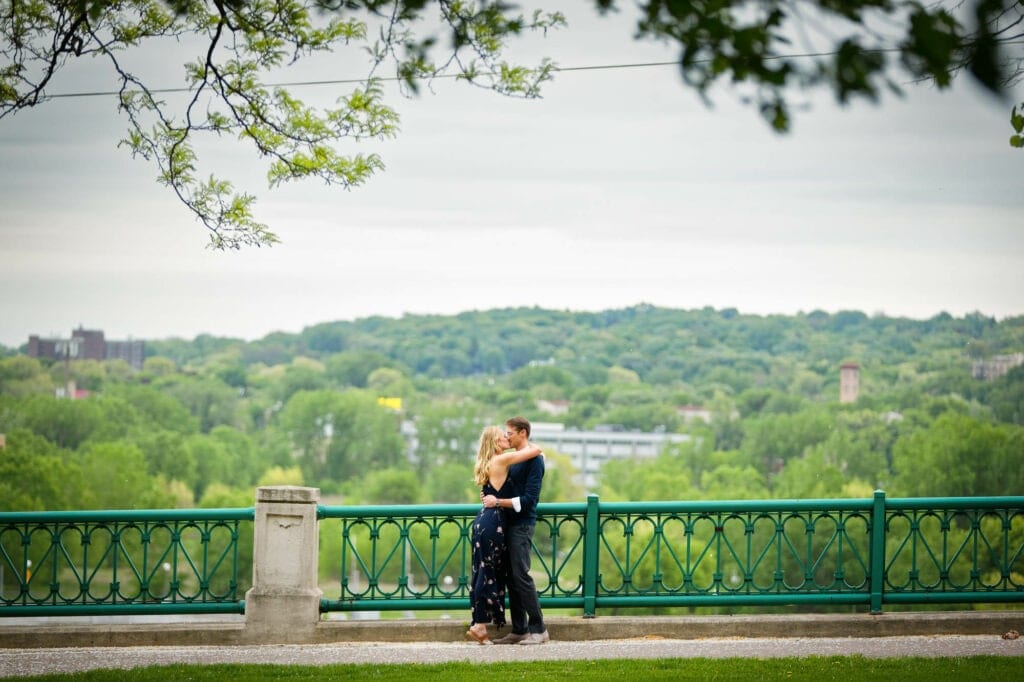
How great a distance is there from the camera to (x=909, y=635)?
10.6 meters

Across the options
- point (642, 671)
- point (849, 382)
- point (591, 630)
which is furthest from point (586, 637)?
point (849, 382)

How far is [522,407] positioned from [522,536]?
136254mm

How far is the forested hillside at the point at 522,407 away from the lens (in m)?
92.1

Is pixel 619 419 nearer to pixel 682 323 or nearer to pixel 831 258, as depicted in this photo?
pixel 682 323

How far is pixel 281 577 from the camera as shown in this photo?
10.5 meters

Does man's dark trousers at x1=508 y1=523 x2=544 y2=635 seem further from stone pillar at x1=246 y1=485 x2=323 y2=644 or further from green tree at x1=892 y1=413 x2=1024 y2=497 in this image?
green tree at x1=892 y1=413 x2=1024 y2=497

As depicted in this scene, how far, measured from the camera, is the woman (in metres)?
10.0

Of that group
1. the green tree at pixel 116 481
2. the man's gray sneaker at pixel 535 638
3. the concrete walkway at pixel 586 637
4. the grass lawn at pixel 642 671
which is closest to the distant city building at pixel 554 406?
the green tree at pixel 116 481

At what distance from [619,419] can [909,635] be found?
137227mm

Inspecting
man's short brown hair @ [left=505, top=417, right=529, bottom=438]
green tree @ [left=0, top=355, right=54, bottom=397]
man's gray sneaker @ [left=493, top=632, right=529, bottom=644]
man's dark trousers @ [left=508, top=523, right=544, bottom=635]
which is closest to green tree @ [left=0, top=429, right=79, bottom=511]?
green tree @ [left=0, top=355, right=54, bottom=397]

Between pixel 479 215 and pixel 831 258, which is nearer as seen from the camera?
pixel 831 258

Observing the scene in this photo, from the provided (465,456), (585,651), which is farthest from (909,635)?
(465,456)

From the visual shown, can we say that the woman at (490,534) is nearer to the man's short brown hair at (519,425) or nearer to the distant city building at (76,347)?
the man's short brown hair at (519,425)

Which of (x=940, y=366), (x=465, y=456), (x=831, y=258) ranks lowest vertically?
(x=465, y=456)
